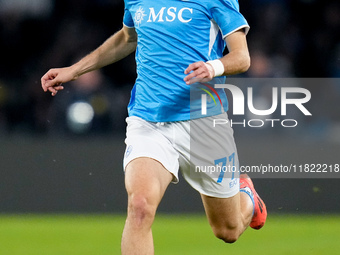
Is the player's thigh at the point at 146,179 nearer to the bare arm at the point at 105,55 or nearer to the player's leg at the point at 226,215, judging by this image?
the player's leg at the point at 226,215

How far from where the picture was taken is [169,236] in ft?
28.7

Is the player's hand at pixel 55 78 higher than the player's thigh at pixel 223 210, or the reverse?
the player's hand at pixel 55 78

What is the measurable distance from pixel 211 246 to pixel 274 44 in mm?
3925

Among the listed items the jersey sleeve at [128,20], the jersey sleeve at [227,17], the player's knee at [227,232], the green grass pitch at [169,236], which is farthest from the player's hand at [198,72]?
the green grass pitch at [169,236]

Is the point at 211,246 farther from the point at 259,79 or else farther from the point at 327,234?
the point at 259,79

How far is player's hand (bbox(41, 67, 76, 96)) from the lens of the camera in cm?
544

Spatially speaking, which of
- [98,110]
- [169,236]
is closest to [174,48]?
[169,236]

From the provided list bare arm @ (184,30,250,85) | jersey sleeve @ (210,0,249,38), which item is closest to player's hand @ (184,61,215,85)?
bare arm @ (184,30,250,85)

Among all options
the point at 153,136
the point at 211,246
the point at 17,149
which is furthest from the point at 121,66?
the point at 153,136

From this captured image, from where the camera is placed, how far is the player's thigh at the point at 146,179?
4.55 m

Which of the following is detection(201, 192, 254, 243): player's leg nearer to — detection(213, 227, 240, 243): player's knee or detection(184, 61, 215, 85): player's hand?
detection(213, 227, 240, 243): player's knee

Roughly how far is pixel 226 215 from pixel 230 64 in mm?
1347

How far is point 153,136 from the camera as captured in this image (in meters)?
5.02

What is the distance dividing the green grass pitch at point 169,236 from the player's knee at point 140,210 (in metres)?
3.13
